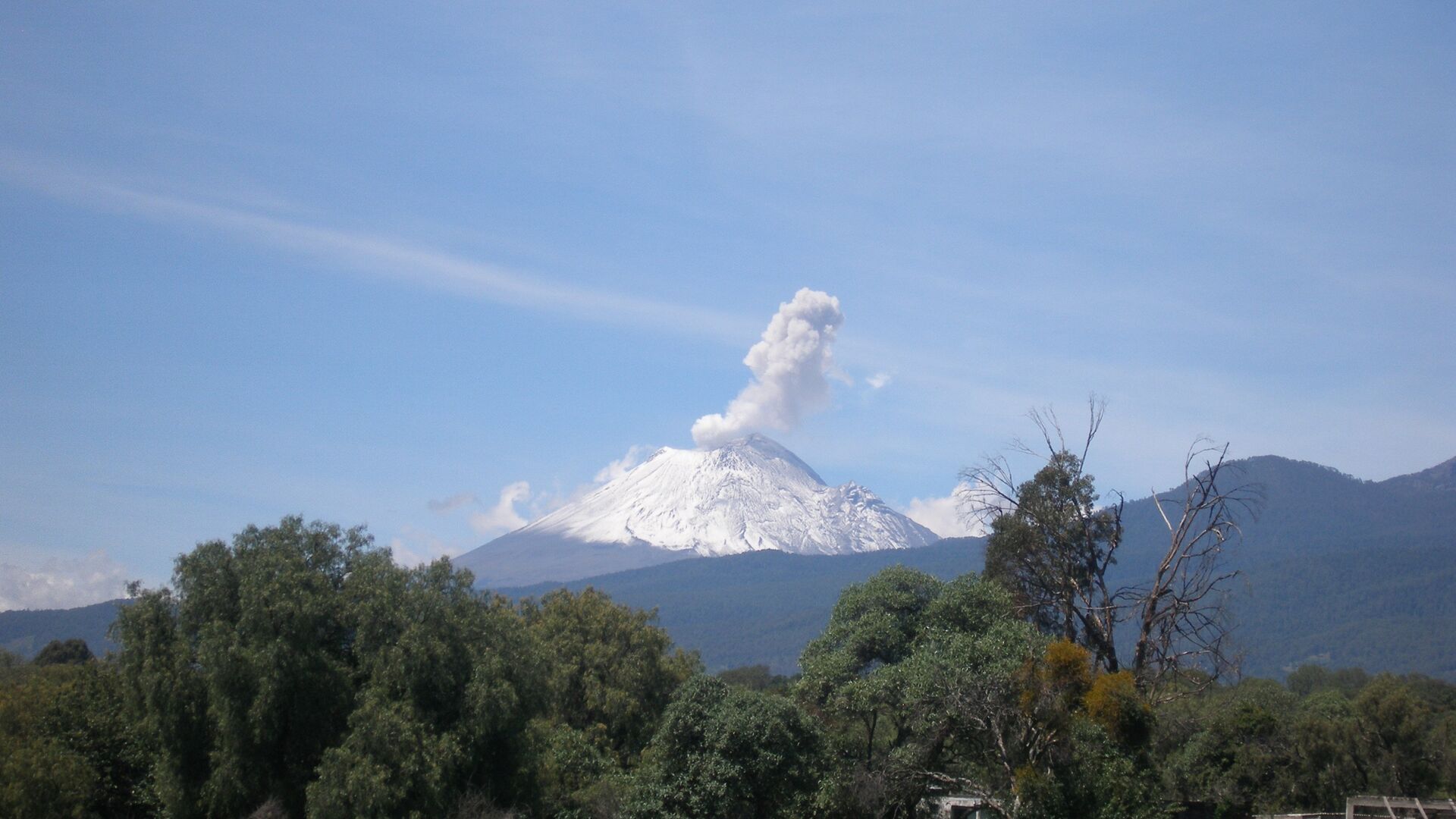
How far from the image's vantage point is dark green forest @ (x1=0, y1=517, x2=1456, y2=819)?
2409 cm

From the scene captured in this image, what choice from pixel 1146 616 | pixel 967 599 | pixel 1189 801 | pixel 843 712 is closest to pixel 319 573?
pixel 843 712

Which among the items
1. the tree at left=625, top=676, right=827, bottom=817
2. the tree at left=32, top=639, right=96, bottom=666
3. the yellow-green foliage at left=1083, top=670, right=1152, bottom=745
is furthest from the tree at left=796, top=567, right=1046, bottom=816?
the tree at left=32, top=639, right=96, bottom=666

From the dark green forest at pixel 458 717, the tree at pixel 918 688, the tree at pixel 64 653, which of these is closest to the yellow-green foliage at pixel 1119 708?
the dark green forest at pixel 458 717

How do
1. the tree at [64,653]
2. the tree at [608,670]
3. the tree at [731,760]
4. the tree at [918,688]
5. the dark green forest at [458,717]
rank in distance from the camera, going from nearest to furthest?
1. the dark green forest at [458,717]
2. the tree at [918,688]
3. the tree at [731,760]
4. the tree at [608,670]
5. the tree at [64,653]

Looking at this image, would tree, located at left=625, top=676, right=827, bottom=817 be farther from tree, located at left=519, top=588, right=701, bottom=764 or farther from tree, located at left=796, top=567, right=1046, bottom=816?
tree, located at left=519, top=588, right=701, bottom=764

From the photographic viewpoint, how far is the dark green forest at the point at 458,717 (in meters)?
24.1

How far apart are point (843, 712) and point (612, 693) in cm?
1128

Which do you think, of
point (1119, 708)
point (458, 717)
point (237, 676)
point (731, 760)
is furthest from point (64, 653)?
point (1119, 708)

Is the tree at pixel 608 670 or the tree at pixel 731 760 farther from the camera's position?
the tree at pixel 608 670

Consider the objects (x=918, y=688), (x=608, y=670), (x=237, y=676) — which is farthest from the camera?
(x=608, y=670)

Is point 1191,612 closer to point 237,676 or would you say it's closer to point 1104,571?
point 1104,571

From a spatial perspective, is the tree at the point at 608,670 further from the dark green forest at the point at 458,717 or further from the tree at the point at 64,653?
the tree at the point at 64,653

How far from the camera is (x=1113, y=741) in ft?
84.5

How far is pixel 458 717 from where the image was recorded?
25594mm
